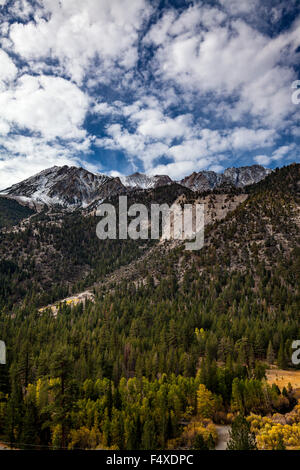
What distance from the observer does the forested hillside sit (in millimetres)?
43562

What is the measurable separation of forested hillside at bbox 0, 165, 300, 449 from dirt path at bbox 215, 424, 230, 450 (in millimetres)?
1863

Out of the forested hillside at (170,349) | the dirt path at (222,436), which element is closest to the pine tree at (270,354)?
the forested hillside at (170,349)

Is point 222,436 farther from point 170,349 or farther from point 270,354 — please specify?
point 270,354

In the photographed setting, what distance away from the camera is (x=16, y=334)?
10700 cm

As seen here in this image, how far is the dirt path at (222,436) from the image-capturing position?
135 feet

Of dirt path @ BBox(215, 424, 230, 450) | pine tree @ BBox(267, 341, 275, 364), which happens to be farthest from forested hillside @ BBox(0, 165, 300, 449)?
dirt path @ BBox(215, 424, 230, 450)

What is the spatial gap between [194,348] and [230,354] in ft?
35.6

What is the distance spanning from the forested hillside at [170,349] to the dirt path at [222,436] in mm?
1863

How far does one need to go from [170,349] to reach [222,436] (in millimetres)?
39671

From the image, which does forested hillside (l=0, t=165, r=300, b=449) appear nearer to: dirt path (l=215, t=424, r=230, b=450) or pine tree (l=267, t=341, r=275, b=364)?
pine tree (l=267, t=341, r=275, b=364)

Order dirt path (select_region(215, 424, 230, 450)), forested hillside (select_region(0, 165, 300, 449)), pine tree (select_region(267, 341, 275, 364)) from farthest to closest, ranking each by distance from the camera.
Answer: pine tree (select_region(267, 341, 275, 364))
forested hillside (select_region(0, 165, 300, 449))
dirt path (select_region(215, 424, 230, 450))

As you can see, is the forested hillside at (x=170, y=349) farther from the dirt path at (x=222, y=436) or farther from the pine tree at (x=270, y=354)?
the dirt path at (x=222, y=436)

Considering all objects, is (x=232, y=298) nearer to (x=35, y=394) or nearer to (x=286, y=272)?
(x=286, y=272)

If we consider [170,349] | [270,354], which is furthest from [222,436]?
[270,354]
